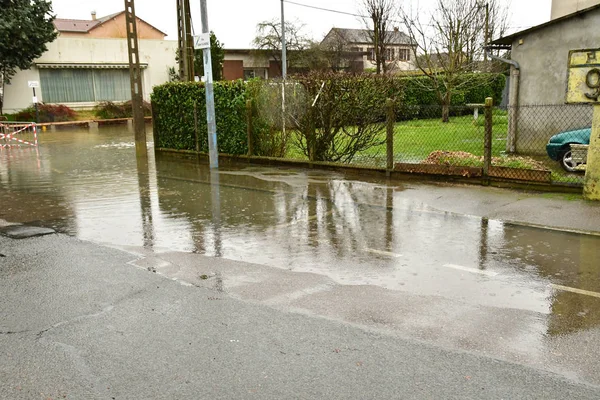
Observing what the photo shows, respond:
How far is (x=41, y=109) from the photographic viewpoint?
37.0 m

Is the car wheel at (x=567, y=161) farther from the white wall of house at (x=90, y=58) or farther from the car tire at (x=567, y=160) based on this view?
the white wall of house at (x=90, y=58)

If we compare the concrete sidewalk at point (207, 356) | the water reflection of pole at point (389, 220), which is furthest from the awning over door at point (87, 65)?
the concrete sidewalk at point (207, 356)

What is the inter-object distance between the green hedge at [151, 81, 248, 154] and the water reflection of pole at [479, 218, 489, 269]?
8168mm

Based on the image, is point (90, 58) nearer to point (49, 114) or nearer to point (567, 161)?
point (49, 114)

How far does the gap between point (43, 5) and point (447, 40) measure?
79.5 ft

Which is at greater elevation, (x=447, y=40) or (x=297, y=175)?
(x=447, y=40)

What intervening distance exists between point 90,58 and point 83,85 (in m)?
1.99

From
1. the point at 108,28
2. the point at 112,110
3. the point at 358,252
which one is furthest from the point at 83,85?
the point at 358,252

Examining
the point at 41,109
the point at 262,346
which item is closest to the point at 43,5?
the point at 41,109

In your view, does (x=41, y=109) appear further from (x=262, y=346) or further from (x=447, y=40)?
(x=262, y=346)

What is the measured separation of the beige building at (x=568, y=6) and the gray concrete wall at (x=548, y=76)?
5275mm

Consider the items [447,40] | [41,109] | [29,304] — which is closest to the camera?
[29,304]

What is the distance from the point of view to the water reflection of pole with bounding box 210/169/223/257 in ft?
24.1

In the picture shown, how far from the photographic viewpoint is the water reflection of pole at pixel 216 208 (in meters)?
7.36
